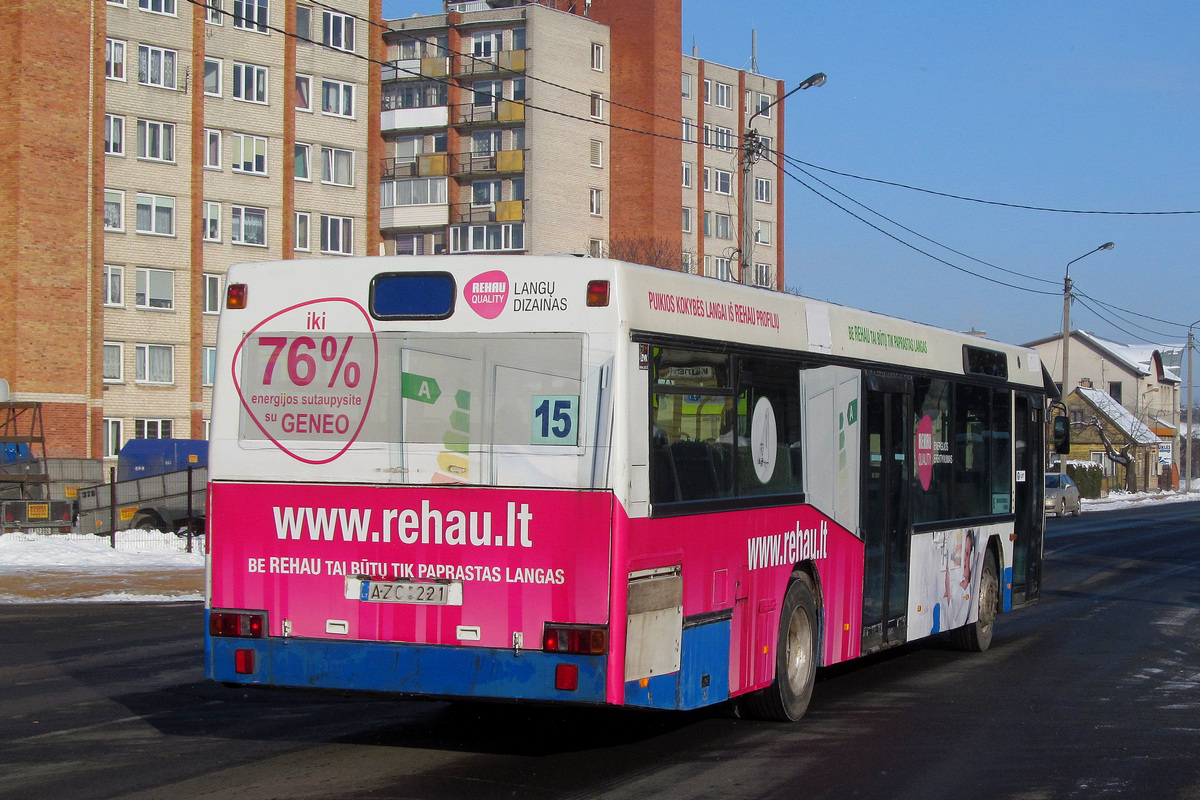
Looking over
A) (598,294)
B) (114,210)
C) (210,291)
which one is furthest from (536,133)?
(598,294)

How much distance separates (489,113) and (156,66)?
63.3 feet

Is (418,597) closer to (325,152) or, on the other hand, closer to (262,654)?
(262,654)

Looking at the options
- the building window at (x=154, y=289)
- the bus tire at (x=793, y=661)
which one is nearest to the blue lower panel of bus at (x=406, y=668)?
the bus tire at (x=793, y=661)

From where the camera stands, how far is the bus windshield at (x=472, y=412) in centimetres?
712

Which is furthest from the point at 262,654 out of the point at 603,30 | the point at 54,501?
the point at 603,30

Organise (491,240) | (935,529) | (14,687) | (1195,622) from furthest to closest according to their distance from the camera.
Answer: (491,240) < (1195,622) < (935,529) < (14,687)

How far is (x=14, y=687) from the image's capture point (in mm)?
10742

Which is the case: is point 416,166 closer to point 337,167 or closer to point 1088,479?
point 337,167

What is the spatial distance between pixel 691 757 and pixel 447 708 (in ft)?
7.54

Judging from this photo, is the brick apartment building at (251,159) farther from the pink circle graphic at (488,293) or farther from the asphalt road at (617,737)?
the pink circle graphic at (488,293)

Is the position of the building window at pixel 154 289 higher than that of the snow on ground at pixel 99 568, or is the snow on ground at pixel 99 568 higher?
the building window at pixel 154 289

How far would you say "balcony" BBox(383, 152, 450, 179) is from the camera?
67250mm

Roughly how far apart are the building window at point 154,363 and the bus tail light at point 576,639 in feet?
154

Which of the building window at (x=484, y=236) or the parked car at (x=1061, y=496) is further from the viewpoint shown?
the building window at (x=484, y=236)
